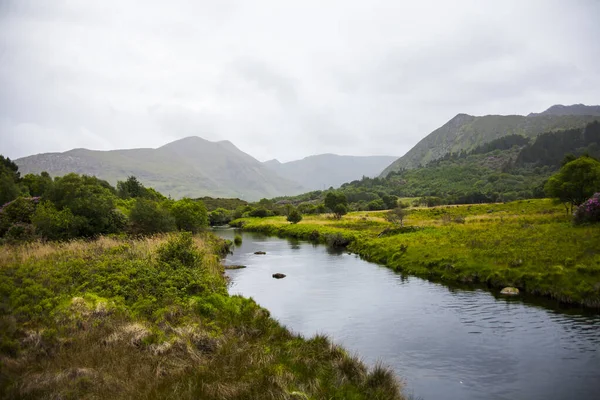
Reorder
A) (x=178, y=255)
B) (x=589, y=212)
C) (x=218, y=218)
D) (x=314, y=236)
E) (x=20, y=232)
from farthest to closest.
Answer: (x=218, y=218) < (x=314, y=236) < (x=589, y=212) < (x=20, y=232) < (x=178, y=255)

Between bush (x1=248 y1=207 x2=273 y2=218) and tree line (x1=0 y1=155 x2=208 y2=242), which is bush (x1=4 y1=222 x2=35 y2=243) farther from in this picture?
bush (x1=248 y1=207 x2=273 y2=218)

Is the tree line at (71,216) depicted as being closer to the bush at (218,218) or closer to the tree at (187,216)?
the tree at (187,216)

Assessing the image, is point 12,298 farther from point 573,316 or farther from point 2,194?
point 2,194

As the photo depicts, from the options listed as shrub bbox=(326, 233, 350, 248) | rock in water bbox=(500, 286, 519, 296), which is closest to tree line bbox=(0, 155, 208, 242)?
shrub bbox=(326, 233, 350, 248)

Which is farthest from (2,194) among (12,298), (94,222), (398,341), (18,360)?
(398,341)

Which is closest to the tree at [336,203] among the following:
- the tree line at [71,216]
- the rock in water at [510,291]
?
the tree line at [71,216]

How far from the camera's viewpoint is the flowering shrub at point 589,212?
143 ft

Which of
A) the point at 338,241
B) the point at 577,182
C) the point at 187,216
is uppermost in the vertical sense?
the point at 577,182

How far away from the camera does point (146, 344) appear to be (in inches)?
623

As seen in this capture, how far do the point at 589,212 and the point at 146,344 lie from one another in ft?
165

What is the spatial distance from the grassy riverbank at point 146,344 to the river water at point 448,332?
14.5 feet

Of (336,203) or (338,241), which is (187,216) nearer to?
(338,241)

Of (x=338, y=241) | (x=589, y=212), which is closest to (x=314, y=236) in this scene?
(x=338, y=241)

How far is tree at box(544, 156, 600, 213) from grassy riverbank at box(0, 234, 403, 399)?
5798cm
